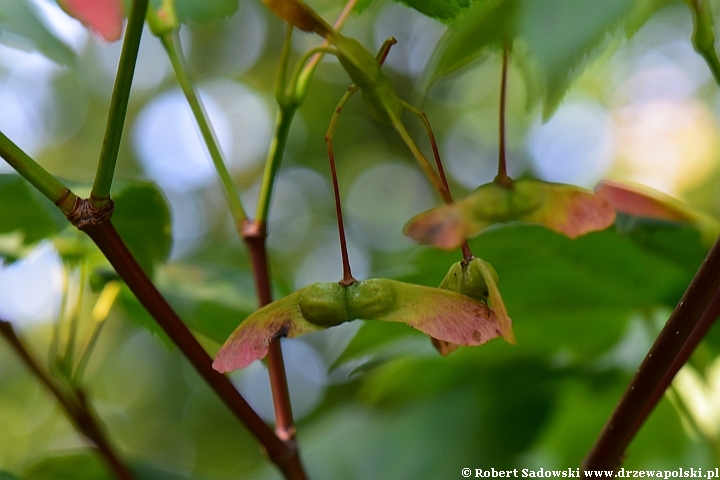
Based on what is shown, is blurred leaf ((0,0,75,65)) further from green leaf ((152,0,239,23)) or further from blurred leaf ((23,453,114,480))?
blurred leaf ((23,453,114,480))

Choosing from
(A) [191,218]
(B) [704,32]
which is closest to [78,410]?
(B) [704,32]

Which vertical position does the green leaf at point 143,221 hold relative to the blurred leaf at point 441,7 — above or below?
below

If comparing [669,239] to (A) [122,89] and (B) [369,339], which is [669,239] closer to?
(B) [369,339]

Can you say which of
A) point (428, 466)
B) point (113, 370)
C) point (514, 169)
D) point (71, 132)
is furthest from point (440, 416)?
point (71, 132)

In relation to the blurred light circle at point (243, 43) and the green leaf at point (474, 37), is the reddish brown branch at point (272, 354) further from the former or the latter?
the blurred light circle at point (243, 43)

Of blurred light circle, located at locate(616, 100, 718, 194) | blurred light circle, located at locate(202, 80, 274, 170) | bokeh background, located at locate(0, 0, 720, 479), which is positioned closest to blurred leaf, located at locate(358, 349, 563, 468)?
bokeh background, located at locate(0, 0, 720, 479)

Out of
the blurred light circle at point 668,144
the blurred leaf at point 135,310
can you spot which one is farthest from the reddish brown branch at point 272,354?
the blurred light circle at point 668,144

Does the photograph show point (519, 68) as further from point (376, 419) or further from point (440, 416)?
point (376, 419)
